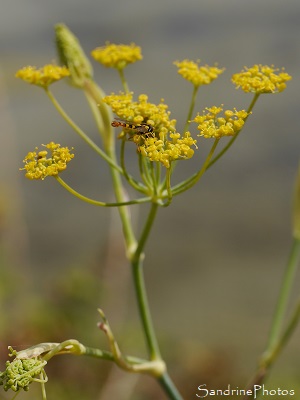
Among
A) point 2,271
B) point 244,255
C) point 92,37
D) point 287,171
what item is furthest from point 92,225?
point 92,37

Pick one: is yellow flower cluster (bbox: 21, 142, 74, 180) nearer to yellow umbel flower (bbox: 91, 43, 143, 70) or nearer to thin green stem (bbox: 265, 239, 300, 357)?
yellow umbel flower (bbox: 91, 43, 143, 70)

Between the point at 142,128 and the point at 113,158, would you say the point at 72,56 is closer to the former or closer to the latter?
the point at 113,158

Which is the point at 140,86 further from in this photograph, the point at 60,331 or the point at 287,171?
the point at 60,331

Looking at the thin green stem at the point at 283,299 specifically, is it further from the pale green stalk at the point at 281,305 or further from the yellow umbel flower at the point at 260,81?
the yellow umbel flower at the point at 260,81

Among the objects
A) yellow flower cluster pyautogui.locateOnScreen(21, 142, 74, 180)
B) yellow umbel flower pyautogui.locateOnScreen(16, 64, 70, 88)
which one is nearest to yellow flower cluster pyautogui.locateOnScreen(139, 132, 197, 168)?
yellow flower cluster pyautogui.locateOnScreen(21, 142, 74, 180)

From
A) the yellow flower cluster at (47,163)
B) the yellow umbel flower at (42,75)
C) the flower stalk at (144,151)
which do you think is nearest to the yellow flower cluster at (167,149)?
the flower stalk at (144,151)
